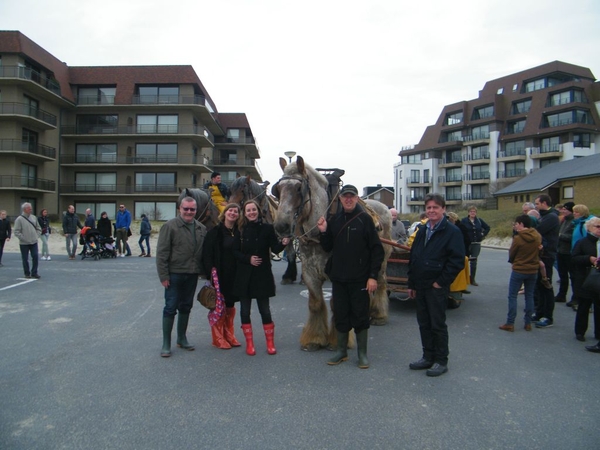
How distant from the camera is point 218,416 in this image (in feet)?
11.3

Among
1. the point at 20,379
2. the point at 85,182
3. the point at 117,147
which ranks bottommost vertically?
the point at 20,379

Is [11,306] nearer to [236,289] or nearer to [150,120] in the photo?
[236,289]

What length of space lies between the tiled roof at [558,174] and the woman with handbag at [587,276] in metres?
35.2

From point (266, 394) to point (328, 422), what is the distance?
2.52 feet

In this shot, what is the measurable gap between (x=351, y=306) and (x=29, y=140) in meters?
42.3

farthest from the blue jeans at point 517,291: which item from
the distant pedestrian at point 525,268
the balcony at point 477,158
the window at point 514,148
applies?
the balcony at point 477,158

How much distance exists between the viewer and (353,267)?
4.60 metres

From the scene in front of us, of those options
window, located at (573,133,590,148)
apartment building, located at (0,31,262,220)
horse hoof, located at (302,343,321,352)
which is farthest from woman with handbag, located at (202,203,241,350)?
window, located at (573,133,590,148)

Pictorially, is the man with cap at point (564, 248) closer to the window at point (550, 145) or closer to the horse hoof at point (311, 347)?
the horse hoof at point (311, 347)

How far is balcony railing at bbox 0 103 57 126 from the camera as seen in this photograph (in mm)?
34969

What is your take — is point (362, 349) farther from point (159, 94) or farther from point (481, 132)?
point (481, 132)

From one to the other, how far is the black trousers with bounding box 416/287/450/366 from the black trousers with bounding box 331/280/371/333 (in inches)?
24.5

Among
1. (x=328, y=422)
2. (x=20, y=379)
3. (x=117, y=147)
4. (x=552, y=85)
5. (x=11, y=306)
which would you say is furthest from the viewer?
(x=552, y=85)

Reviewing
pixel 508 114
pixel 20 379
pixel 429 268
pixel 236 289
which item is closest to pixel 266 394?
pixel 236 289
